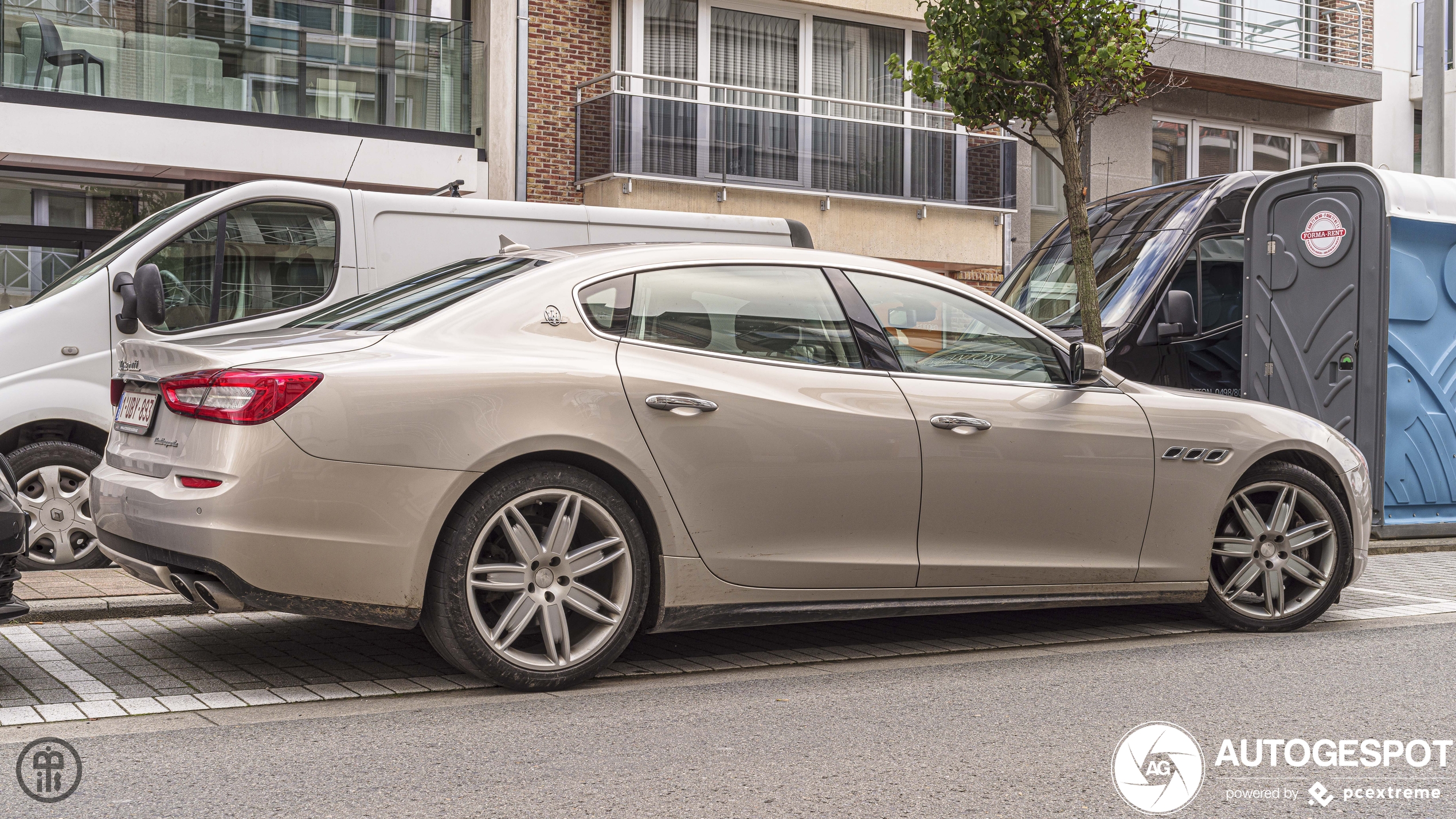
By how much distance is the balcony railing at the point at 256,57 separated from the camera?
1484 cm

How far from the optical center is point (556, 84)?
1869 centimetres

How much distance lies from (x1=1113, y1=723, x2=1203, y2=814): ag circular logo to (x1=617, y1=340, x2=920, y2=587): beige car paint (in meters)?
1.26

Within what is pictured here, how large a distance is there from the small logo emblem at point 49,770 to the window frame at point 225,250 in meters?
3.99

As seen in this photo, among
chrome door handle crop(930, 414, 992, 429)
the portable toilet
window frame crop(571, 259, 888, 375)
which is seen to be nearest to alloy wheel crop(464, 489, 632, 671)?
window frame crop(571, 259, 888, 375)

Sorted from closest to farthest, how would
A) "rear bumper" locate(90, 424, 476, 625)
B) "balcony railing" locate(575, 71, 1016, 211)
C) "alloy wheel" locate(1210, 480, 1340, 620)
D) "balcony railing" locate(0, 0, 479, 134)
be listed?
"rear bumper" locate(90, 424, 476, 625), "alloy wheel" locate(1210, 480, 1340, 620), "balcony railing" locate(0, 0, 479, 134), "balcony railing" locate(575, 71, 1016, 211)

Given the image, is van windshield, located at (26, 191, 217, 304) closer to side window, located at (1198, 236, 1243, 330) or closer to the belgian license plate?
the belgian license plate

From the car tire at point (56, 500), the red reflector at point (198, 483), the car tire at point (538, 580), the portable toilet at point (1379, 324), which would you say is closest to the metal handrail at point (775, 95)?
the portable toilet at point (1379, 324)

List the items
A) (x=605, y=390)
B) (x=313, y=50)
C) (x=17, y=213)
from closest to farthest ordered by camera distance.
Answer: (x=605, y=390), (x=17, y=213), (x=313, y=50)

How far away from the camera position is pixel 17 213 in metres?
14.9

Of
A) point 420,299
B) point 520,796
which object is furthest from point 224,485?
point 520,796

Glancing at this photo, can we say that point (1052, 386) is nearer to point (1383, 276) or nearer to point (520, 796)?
point (520, 796)

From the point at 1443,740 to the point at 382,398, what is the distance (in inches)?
141

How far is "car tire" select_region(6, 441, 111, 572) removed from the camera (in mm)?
7602

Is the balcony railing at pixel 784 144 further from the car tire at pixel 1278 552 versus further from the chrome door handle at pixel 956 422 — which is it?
the chrome door handle at pixel 956 422
